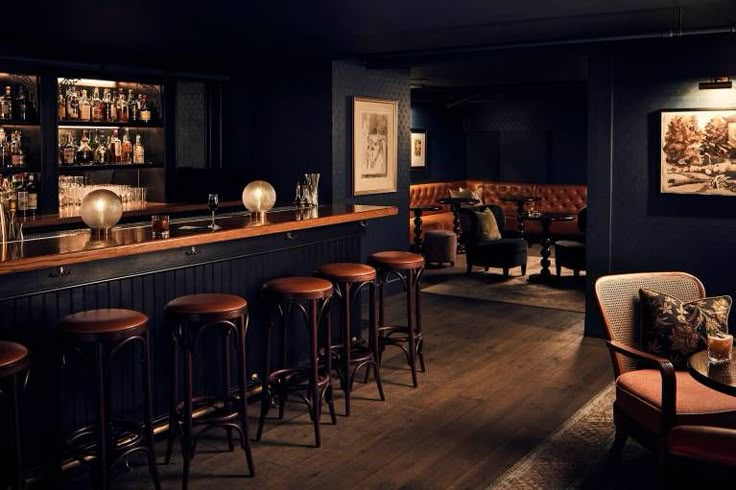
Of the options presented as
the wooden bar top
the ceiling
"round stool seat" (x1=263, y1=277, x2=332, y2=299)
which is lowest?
"round stool seat" (x1=263, y1=277, x2=332, y2=299)

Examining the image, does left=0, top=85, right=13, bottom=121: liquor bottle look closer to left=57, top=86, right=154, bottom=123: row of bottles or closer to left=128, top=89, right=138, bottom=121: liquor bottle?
left=57, top=86, right=154, bottom=123: row of bottles

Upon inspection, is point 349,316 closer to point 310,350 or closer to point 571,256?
point 310,350

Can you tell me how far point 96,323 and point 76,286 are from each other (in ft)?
1.32

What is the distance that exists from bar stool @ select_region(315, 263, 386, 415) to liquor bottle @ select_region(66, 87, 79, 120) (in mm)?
3269

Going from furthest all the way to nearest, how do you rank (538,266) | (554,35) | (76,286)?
(538,266), (554,35), (76,286)

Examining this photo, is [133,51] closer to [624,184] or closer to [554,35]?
[554,35]

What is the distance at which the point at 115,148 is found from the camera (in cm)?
743

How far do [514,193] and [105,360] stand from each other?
10.8 meters

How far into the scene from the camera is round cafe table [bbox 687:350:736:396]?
3.19 m

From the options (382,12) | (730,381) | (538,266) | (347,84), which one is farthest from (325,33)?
(538,266)

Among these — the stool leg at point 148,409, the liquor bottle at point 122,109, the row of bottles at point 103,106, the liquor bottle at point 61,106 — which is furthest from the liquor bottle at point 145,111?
the stool leg at point 148,409

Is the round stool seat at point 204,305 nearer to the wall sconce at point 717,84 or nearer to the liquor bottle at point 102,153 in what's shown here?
the liquor bottle at point 102,153

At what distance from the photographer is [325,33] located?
6250mm

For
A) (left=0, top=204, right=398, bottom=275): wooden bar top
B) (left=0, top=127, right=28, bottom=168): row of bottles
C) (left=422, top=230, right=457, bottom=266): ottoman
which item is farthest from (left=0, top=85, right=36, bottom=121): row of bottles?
(left=422, top=230, right=457, bottom=266): ottoman
